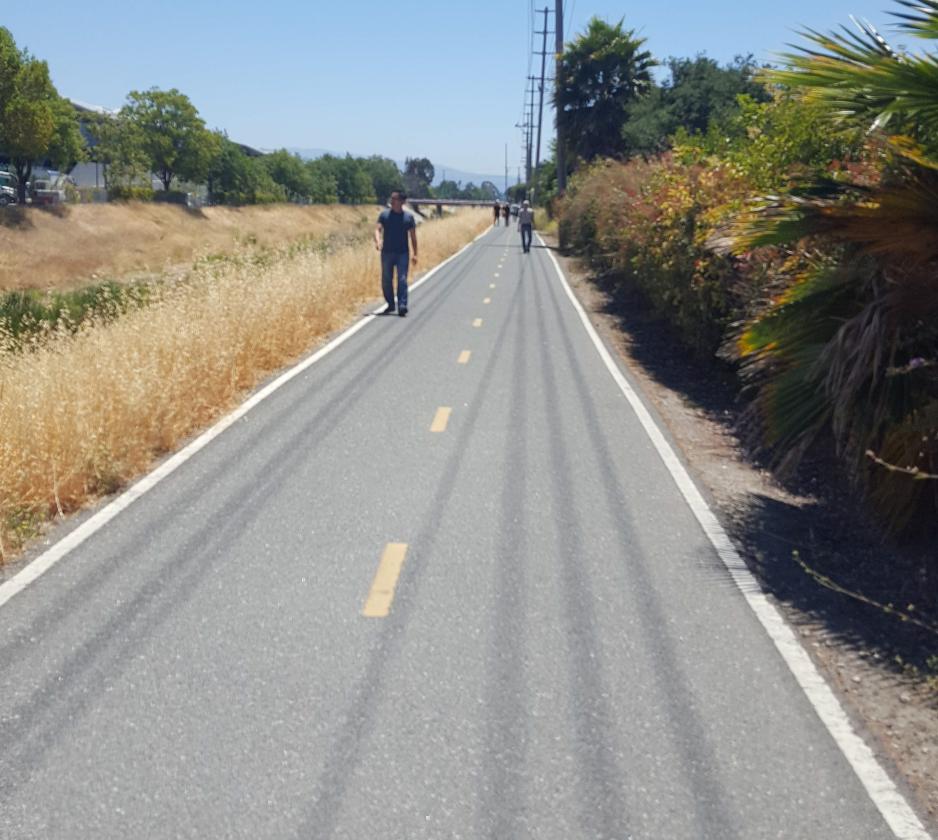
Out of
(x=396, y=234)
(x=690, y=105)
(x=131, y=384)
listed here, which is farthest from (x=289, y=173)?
(x=131, y=384)

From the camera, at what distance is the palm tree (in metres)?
6.45

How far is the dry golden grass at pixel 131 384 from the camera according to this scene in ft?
26.0

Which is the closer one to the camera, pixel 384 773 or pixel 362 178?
pixel 384 773

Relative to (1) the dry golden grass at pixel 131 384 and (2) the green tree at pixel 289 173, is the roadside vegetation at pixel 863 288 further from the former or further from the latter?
(2) the green tree at pixel 289 173

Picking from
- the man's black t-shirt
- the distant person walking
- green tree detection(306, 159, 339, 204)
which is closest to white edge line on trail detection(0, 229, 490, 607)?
the man's black t-shirt

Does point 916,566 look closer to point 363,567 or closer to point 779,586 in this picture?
point 779,586

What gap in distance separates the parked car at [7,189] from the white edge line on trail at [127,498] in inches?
1617

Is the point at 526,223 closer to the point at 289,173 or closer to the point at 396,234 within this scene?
the point at 396,234

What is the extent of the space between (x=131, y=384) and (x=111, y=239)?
145 feet

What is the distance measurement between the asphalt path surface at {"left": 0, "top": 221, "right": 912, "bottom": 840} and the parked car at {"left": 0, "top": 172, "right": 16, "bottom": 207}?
4594cm

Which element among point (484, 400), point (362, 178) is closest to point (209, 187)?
point (362, 178)

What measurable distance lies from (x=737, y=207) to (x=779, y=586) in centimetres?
641

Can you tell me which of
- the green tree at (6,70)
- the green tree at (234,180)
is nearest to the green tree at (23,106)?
the green tree at (6,70)

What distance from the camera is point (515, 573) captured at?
21.6 ft
